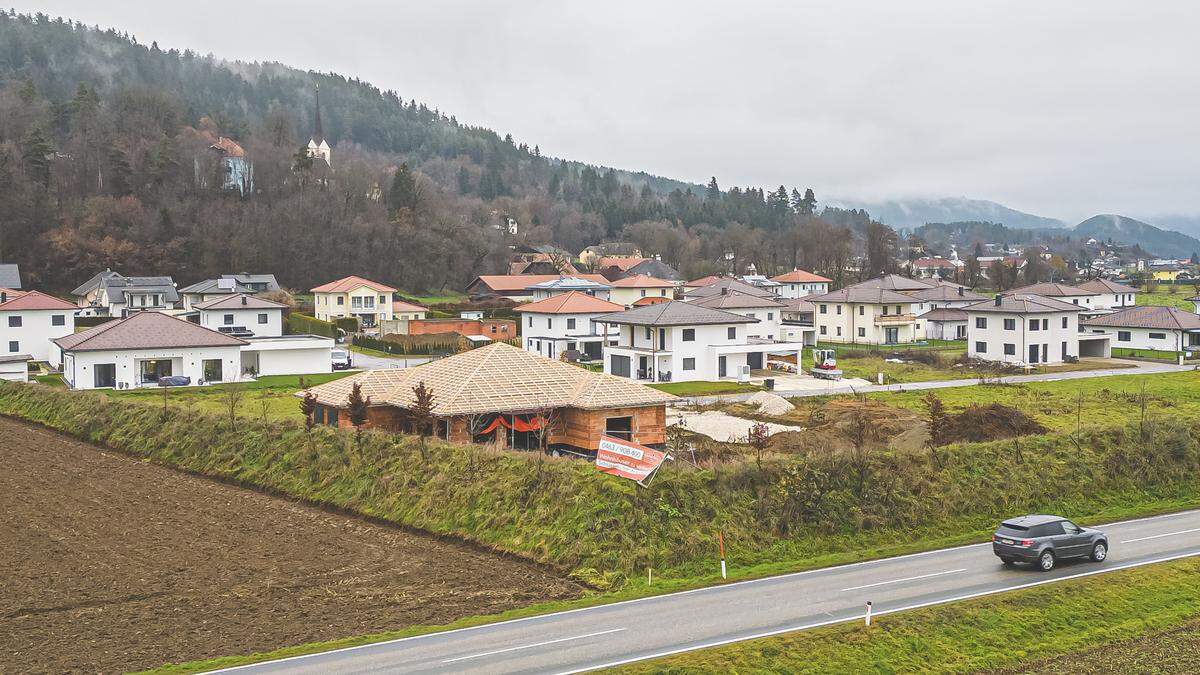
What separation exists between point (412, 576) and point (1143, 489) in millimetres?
→ 19908

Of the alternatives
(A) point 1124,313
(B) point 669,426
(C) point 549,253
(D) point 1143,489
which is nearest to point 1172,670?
(D) point 1143,489

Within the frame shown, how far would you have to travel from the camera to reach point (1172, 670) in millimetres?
15445

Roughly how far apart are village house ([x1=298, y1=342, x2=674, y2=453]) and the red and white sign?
3.93m

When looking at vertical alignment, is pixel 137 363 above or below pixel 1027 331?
below

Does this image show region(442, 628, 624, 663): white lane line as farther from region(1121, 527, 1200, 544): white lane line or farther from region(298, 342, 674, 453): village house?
region(1121, 527, 1200, 544): white lane line

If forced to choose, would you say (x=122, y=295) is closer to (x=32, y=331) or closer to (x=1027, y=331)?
(x=32, y=331)

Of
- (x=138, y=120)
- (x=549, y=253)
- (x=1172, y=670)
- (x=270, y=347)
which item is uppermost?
(x=138, y=120)

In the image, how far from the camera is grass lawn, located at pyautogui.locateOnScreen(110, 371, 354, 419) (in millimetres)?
37406

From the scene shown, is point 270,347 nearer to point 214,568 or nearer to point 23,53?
point 214,568

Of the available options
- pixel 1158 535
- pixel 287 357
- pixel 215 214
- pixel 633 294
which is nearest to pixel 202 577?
pixel 1158 535

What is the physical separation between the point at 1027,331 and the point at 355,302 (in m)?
50.8

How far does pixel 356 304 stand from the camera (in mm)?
79812

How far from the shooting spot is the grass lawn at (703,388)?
152ft

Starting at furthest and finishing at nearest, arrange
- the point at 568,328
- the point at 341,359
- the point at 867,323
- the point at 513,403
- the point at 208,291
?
the point at 208,291
the point at 867,323
the point at 568,328
the point at 341,359
the point at 513,403
